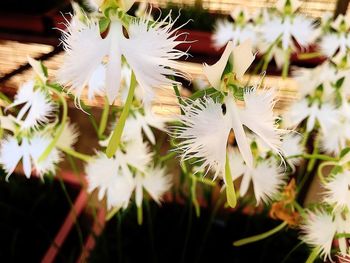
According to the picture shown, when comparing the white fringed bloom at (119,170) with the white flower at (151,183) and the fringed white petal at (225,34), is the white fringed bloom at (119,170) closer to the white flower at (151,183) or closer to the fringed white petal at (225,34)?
the white flower at (151,183)

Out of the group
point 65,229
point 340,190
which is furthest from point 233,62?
point 65,229

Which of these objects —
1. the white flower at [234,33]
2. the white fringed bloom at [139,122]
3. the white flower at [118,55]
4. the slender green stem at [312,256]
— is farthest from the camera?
the white flower at [234,33]

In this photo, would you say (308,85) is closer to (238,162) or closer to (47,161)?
(238,162)

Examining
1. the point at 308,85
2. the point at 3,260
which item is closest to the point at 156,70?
the point at 308,85

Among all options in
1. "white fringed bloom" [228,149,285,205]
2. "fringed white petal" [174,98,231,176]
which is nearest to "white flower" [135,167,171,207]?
"white fringed bloom" [228,149,285,205]

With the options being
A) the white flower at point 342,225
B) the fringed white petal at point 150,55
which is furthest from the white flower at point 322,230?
the fringed white petal at point 150,55

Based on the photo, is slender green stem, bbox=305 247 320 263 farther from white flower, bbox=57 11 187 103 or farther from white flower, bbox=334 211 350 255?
white flower, bbox=57 11 187 103

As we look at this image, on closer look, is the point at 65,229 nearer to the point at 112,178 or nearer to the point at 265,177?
the point at 112,178
